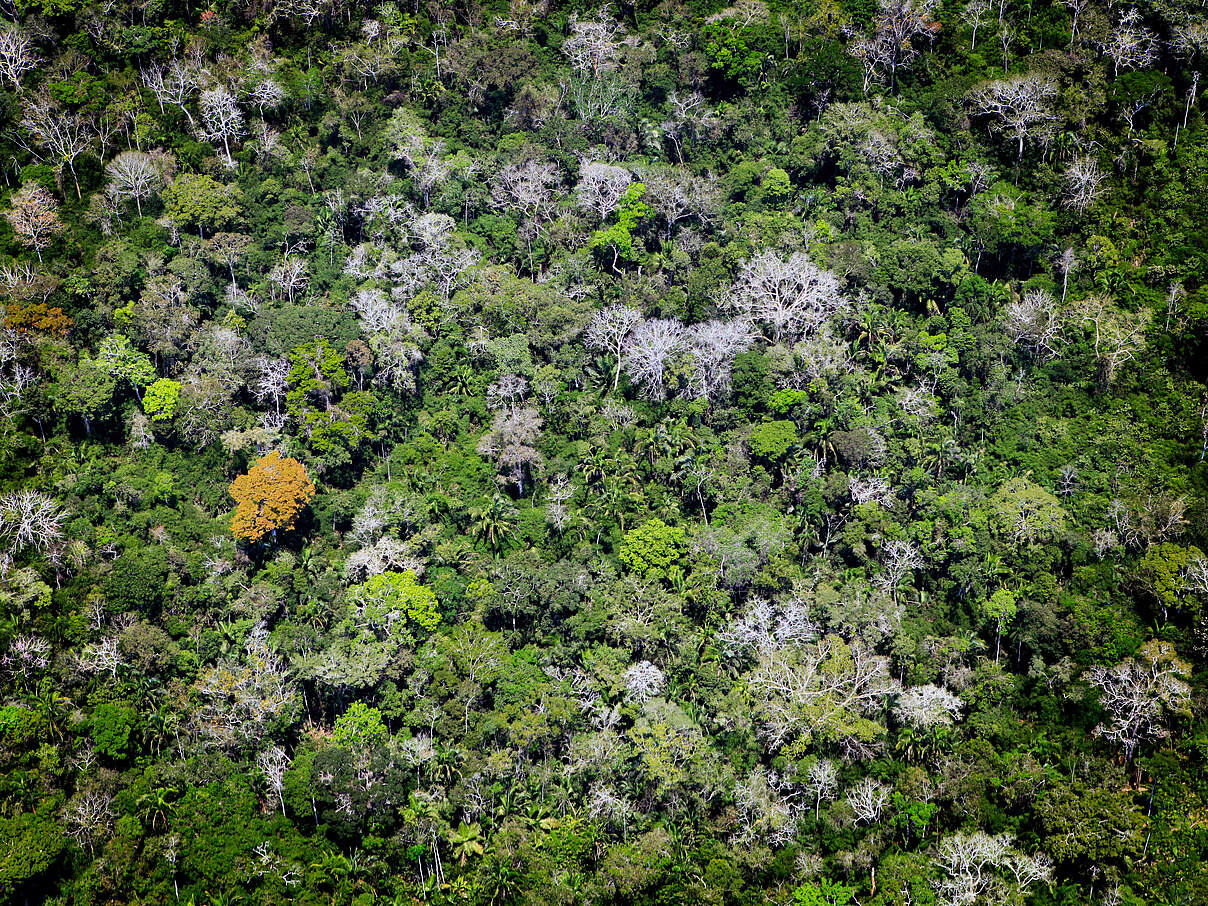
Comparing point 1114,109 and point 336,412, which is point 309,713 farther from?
point 1114,109

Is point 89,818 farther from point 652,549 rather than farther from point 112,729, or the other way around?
point 652,549

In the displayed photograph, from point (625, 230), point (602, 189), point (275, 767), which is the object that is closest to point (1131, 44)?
point (625, 230)

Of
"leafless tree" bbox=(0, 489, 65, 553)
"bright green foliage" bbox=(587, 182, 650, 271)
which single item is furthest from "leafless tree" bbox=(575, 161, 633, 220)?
"leafless tree" bbox=(0, 489, 65, 553)

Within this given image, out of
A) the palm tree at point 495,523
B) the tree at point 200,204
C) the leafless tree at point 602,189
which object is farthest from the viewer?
the leafless tree at point 602,189

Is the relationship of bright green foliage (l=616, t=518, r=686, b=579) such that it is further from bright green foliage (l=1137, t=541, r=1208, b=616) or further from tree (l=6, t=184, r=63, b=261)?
tree (l=6, t=184, r=63, b=261)

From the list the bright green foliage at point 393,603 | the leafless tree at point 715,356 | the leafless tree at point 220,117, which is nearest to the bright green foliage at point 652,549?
the leafless tree at point 715,356

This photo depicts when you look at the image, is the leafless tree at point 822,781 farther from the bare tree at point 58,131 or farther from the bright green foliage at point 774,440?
the bare tree at point 58,131

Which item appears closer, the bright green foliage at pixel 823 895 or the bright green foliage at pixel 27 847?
the bright green foliage at pixel 27 847
